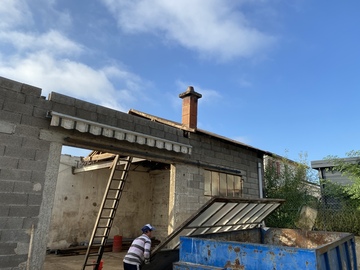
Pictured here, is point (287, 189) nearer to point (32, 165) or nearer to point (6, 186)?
point (32, 165)

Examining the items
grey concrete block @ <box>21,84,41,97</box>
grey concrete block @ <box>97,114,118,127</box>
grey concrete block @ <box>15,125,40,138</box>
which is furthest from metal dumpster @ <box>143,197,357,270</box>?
grey concrete block @ <box>21,84,41,97</box>

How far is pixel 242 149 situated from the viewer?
10.5m

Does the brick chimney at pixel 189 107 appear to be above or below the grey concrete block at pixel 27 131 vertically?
above

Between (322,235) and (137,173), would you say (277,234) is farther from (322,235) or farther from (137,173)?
(137,173)

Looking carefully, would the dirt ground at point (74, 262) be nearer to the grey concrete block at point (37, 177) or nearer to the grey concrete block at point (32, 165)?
the grey concrete block at point (37, 177)

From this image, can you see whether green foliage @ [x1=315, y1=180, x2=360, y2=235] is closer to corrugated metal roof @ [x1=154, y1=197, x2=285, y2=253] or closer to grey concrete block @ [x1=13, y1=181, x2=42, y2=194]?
corrugated metal roof @ [x1=154, y1=197, x2=285, y2=253]

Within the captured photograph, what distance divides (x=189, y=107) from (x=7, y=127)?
5.23 m

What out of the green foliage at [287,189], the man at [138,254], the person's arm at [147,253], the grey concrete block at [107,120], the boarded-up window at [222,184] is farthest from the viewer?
the green foliage at [287,189]

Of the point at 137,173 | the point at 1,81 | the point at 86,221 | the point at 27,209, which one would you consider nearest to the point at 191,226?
the point at 27,209

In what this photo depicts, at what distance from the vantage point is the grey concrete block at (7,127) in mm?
5239

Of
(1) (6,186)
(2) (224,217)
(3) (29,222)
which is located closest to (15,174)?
(1) (6,186)

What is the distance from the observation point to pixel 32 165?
5.51m

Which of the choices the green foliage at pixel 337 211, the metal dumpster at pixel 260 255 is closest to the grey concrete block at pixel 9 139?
the metal dumpster at pixel 260 255

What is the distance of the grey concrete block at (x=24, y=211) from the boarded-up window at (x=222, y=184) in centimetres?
501
